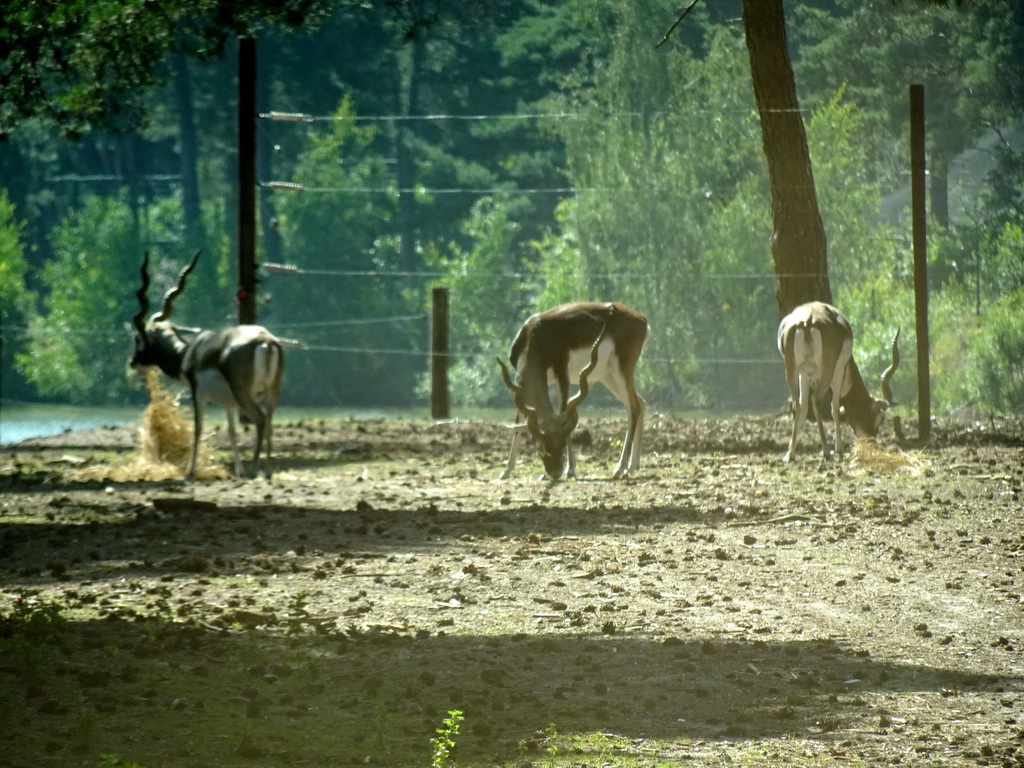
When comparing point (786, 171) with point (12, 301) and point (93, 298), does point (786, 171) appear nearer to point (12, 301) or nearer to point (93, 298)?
point (93, 298)

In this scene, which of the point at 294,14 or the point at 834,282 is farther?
the point at 834,282

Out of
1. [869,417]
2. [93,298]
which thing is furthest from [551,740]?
[93,298]

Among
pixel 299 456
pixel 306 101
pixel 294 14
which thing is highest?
pixel 306 101

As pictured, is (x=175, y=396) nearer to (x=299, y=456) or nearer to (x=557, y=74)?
(x=299, y=456)

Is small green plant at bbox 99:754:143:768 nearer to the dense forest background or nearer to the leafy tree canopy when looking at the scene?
the leafy tree canopy

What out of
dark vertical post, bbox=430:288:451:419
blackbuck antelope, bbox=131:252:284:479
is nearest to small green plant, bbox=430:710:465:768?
blackbuck antelope, bbox=131:252:284:479

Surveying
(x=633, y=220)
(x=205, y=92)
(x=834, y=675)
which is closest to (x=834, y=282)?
(x=633, y=220)

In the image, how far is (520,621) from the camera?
23.9 ft

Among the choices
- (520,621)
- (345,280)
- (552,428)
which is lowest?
(520,621)

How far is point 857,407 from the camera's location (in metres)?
15.9

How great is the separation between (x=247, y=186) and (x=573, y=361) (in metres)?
6.81

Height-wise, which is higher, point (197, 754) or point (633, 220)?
point (633, 220)

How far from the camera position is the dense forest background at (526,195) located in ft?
129

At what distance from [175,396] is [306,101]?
3570 centimetres
